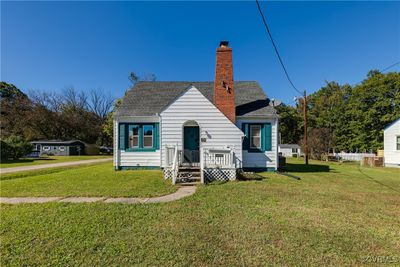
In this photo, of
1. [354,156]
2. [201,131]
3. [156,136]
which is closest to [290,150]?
[354,156]

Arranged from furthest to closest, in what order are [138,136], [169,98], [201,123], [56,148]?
1. [56,148]
2. [169,98]
3. [138,136]
4. [201,123]

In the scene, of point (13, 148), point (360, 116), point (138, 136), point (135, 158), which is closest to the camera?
point (135, 158)

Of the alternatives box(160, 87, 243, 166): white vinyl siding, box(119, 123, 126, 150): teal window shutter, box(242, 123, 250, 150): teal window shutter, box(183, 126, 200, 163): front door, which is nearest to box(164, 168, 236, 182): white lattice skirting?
box(160, 87, 243, 166): white vinyl siding

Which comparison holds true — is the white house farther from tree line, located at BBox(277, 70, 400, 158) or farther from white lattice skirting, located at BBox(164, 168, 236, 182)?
tree line, located at BBox(277, 70, 400, 158)

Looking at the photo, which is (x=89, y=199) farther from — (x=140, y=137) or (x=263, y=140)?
(x=263, y=140)

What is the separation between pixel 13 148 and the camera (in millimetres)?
21781

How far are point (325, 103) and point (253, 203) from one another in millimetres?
47076

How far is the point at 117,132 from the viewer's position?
12062 millimetres

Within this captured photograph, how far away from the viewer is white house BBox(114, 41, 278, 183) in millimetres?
→ 9820

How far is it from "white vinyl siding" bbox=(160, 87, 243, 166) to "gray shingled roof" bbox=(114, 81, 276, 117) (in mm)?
585

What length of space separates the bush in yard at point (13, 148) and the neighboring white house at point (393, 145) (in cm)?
3697

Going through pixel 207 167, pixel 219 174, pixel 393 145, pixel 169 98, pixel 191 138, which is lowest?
pixel 219 174

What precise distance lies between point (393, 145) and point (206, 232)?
2122 cm

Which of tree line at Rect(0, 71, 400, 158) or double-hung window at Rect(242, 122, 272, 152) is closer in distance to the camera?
double-hung window at Rect(242, 122, 272, 152)
